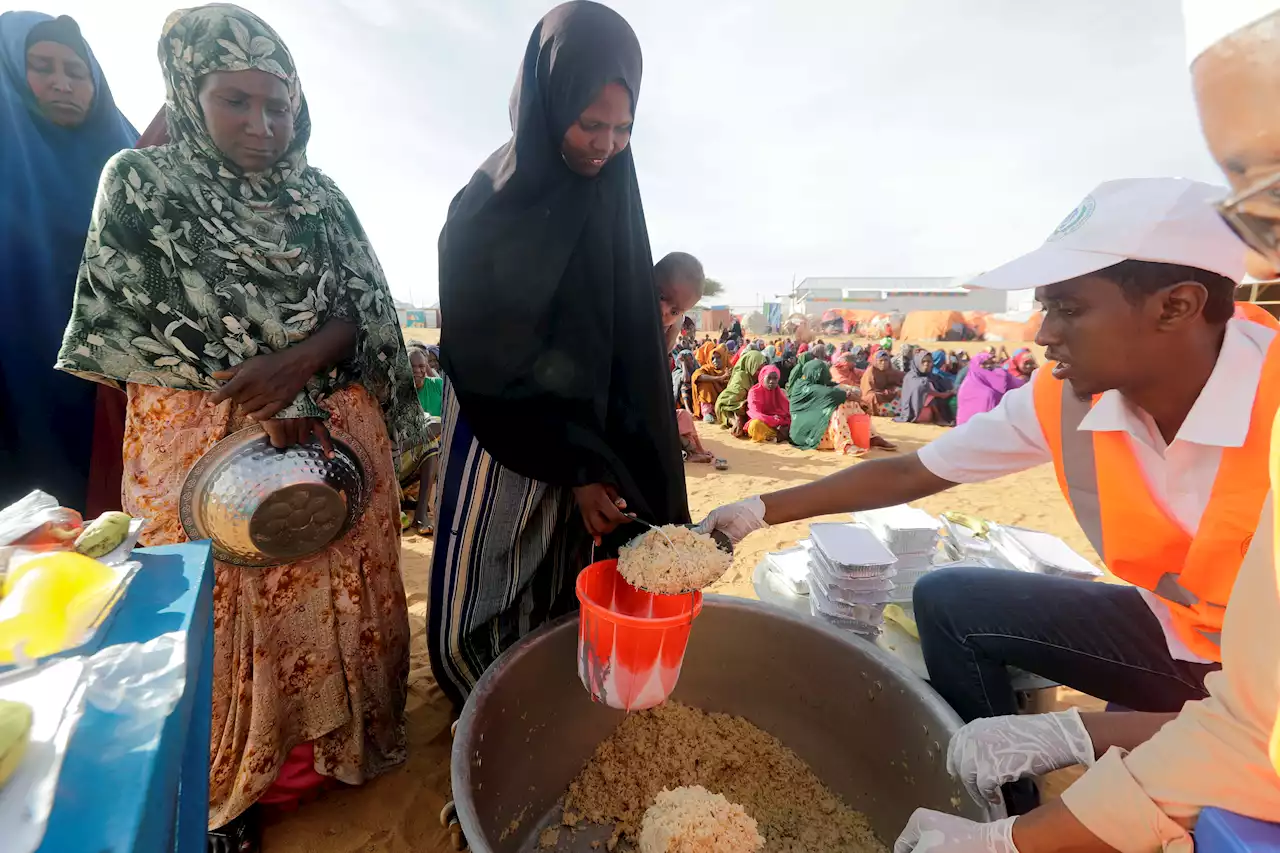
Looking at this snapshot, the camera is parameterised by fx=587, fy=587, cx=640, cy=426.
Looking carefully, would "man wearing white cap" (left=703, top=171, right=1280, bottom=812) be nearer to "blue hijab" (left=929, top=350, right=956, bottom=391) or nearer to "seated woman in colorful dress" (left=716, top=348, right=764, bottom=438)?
"seated woman in colorful dress" (left=716, top=348, right=764, bottom=438)

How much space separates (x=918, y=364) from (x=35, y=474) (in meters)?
10.9

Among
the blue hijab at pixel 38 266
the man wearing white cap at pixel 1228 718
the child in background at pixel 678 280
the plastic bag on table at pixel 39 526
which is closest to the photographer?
the man wearing white cap at pixel 1228 718

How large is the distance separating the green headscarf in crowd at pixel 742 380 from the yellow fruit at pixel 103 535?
26.5 ft

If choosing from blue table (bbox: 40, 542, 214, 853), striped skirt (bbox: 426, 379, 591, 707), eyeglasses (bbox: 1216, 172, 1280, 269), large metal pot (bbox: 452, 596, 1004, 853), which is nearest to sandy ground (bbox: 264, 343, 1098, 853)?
striped skirt (bbox: 426, 379, 591, 707)

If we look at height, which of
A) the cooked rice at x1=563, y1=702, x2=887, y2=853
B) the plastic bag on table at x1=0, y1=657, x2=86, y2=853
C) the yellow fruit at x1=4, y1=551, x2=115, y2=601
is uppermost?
the yellow fruit at x1=4, y1=551, x2=115, y2=601

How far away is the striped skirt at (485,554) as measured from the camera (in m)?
1.76

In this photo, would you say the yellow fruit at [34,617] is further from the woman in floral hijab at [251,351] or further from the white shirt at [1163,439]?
the white shirt at [1163,439]

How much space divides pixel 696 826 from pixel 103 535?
4.57 feet

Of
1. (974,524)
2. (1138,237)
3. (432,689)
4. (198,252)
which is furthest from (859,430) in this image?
(198,252)

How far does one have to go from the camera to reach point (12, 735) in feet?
1.98

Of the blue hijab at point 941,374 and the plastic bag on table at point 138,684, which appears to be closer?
the plastic bag on table at point 138,684

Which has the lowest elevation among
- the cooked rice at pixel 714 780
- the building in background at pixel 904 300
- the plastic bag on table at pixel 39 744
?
the cooked rice at pixel 714 780

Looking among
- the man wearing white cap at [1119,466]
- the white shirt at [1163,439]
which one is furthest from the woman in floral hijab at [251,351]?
the white shirt at [1163,439]

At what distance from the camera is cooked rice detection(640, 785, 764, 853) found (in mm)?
1380
